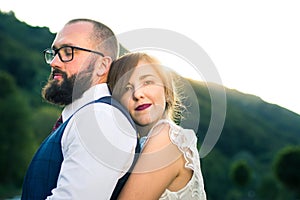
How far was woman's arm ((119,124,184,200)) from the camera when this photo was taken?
2812 mm

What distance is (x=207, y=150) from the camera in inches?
122

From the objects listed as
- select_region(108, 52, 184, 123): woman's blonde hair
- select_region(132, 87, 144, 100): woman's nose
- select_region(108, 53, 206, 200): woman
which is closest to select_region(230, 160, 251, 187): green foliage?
select_region(108, 52, 184, 123): woman's blonde hair

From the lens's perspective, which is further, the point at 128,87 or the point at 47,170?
the point at 128,87

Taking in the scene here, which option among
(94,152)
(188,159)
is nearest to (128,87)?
(188,159)

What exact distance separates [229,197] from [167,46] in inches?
3568

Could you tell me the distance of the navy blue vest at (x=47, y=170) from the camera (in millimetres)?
2779

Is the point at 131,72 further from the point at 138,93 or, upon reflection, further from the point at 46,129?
the point at 46,129

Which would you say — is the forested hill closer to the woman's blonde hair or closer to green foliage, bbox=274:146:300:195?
green foliage, bbox=274:146:300:195

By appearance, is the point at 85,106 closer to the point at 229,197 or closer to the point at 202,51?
the point at 202,51

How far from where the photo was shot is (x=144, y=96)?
10.6 ft

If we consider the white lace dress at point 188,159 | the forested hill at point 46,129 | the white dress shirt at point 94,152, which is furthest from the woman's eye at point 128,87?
the forested hill at point 46,129

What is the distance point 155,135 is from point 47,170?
1.72 feet

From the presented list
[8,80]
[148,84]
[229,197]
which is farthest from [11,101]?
[148,84]

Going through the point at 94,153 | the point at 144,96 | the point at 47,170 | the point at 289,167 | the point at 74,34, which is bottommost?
the point at 289,167
